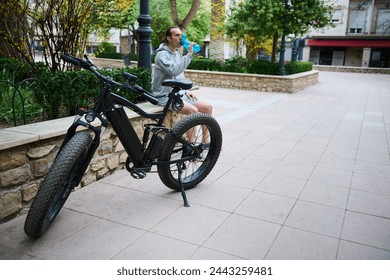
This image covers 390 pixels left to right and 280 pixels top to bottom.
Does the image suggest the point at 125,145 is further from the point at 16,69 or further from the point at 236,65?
the point at 236,65

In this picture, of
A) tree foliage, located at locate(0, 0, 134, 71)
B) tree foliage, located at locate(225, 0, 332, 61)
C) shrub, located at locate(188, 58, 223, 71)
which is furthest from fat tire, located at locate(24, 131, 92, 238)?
shrub, located at locate(188, 58, 223, 71)

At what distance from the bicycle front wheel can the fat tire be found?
0.89 meters

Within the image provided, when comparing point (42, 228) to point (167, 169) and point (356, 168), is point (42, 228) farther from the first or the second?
point (356, 168)

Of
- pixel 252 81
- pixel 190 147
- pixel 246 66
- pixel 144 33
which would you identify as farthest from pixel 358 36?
pixel 190 147

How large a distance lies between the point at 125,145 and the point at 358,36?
34.4 meters

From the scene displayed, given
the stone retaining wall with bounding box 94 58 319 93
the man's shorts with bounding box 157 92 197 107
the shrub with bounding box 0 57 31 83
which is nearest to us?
the man's shorts with bounding box 157 92 197 107

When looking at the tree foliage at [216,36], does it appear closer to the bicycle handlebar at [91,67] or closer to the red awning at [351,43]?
the bicycle handlebar at [91,67]

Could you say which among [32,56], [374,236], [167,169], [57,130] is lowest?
[374,236]

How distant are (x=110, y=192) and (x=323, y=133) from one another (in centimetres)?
455

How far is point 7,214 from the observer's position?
3.03 m

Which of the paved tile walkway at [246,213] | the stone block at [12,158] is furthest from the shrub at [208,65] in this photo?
the stone block at [12,158]

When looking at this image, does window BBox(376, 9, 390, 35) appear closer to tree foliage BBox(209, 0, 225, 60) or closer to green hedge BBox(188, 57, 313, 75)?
green hedge BBox(188, 57, 313, 75)

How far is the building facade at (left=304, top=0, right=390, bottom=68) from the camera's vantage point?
31734mm
